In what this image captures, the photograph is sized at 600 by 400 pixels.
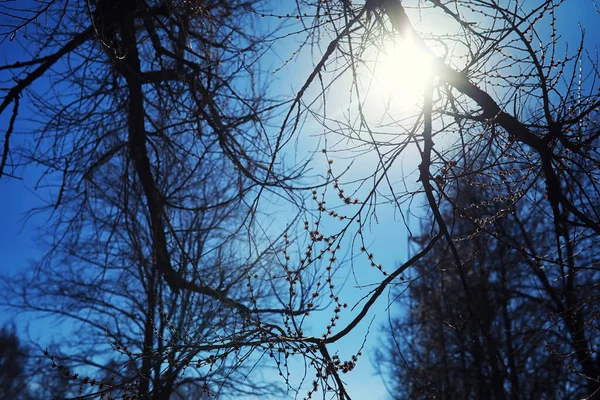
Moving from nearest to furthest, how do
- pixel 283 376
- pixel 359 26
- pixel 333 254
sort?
pixel 283 376, pixel 333 254, pixel 359 26

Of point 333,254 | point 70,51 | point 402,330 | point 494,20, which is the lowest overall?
point 333,254

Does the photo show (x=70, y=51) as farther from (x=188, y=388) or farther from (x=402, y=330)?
(x=402, y=330)

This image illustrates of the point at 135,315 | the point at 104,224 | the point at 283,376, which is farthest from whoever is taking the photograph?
the point at 135,315

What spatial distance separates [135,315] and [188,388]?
1902 millimetres

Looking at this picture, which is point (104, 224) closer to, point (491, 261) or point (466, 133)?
point (466, 133)

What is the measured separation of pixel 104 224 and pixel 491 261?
958 centimetres

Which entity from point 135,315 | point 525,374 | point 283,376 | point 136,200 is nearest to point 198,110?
point 136,200

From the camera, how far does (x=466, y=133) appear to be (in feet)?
9.82

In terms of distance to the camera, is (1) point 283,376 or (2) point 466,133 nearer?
(1) point 283,376

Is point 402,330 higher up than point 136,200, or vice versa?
point 402,330

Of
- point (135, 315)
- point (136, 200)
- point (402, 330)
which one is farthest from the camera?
point (402, 330)

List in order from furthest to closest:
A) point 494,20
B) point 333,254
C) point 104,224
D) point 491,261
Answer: point 491,261, point 104,224, point 494,20, point 333,254

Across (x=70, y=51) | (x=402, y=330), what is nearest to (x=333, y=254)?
(x=70, y=51)

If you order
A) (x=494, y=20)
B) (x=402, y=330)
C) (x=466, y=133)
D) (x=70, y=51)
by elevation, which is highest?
(x=402, y=330)
